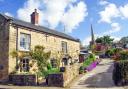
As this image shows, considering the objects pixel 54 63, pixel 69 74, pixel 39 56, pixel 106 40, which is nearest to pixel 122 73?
pixel 69 74

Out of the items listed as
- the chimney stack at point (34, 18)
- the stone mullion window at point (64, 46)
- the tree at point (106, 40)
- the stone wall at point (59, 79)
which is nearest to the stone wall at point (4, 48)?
the stone wall at point (59, 79)

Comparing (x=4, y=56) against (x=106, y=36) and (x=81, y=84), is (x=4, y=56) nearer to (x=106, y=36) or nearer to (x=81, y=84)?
(x=81, y=84)

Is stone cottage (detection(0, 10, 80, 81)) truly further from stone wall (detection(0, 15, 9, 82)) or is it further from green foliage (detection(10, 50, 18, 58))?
green foliage (detection(10, 50, 18, 58))

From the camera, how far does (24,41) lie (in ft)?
92.1

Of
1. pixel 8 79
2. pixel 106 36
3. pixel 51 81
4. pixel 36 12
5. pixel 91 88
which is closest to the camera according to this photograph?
pixel 91 88

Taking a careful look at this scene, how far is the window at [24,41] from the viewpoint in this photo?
27.7 metres

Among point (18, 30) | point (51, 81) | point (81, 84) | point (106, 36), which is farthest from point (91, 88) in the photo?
point (106, 36)

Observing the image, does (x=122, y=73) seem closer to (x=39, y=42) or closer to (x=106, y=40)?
(x=39, y=42)

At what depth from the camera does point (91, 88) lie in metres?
19.7

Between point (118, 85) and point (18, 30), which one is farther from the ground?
point (18, 30)

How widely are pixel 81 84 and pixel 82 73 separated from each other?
7.64 metres

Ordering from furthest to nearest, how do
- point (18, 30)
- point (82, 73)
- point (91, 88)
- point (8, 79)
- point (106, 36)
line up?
point (106, 36)
point (82, 73)
point (18, 30)
point (8, 79)
point (91, 88)

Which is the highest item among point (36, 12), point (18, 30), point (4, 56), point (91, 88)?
point (36, 12)

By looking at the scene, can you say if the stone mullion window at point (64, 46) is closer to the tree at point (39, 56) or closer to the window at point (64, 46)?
the window at point (64, 46)
